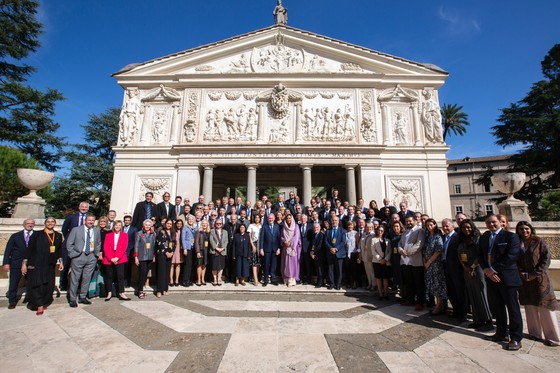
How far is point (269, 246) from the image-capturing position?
24.2ft

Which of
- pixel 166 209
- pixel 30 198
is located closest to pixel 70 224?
pixel 166 209

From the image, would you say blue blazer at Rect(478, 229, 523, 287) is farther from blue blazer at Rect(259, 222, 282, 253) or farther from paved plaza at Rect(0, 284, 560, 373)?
blue blazer at Rect(259, 222, 282, 253)

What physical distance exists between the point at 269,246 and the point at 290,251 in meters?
0.62

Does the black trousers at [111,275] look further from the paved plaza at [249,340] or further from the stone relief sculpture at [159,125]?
the stone relief sculpture at [159,125]

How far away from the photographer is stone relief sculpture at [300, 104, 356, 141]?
1531cm

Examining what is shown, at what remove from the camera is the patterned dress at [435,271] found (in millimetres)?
5043

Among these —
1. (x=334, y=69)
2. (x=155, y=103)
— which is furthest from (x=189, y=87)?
(x=334, y=69)

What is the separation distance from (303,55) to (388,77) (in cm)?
542

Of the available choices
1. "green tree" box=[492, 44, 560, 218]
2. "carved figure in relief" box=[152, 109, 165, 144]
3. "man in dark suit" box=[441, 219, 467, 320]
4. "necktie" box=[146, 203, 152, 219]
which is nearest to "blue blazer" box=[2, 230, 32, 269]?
"necktie" box=[146, 203, 152, 219]

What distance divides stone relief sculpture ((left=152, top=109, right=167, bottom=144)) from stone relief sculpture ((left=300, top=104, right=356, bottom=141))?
8.39 meters

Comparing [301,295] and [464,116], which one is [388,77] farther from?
[464,116]

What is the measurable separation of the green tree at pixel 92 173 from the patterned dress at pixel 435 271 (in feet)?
74.2

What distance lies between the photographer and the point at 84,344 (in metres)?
3.60

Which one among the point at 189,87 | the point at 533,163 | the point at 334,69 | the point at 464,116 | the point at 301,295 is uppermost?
the point at 464,116
